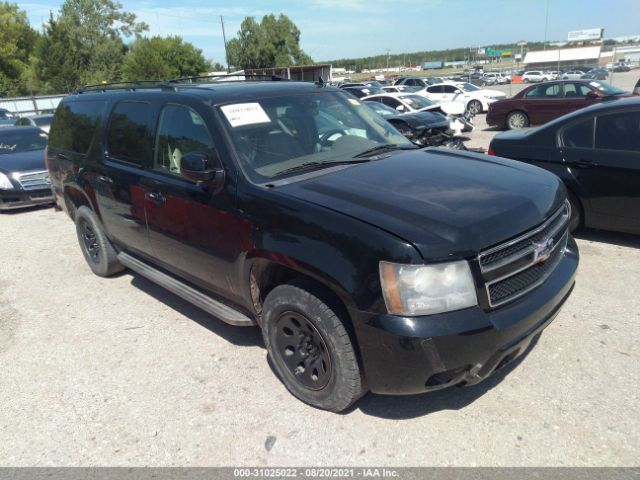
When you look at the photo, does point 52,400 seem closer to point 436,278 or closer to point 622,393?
point 436,278

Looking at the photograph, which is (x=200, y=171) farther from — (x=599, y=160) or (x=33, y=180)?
(x=33, y=180)

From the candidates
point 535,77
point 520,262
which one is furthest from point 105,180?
point 535,77

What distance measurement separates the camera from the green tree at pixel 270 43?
3556 inches

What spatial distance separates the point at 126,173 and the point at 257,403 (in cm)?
224

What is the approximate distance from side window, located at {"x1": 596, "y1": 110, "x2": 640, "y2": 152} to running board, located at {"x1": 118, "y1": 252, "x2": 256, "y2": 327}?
14.0 feet

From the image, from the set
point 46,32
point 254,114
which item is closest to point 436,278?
point 254,114

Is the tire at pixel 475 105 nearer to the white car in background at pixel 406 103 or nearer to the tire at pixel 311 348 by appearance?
the white car in background at pixel 406 103

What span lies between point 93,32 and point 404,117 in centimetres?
7565

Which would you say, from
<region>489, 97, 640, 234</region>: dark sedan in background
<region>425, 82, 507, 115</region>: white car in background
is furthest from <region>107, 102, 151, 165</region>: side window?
<region>425, 82, 507, 115</region>: white car in background

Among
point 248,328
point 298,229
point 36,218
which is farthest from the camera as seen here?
point 36,218

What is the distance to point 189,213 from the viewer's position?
352cm

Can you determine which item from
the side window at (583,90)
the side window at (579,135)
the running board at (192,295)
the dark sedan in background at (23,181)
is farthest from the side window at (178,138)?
the side window at (583,90)

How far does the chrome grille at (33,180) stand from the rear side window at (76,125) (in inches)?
147

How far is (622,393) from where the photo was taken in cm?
300
